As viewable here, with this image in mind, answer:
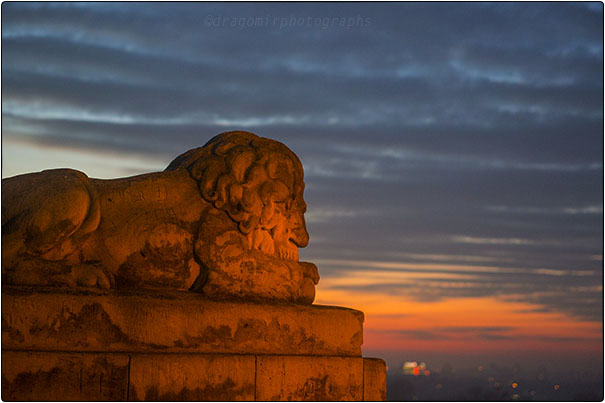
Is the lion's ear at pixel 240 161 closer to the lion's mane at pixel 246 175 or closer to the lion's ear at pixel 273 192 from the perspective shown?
the lion's mane at pixel 246 175

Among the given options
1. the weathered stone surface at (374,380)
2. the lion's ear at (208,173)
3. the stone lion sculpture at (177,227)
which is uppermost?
the lion's ear at (208,173)

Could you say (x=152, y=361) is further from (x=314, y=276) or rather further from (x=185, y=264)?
(x=314, y=276)

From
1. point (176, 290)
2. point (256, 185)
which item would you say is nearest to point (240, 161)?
point (256, 185)

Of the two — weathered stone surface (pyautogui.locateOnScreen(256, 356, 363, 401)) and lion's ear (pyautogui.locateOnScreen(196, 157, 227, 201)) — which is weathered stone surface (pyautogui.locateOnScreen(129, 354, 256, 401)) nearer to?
weathered stone surface (pyautogui.locateOnScreen(256, 356, 363, 401))

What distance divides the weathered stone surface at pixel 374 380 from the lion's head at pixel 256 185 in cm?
132

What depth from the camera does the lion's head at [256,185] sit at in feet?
26.6

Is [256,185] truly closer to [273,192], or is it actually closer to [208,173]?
[273,192]

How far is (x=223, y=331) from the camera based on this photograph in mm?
7445

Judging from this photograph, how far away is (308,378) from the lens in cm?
770

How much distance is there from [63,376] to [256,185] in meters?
2.60

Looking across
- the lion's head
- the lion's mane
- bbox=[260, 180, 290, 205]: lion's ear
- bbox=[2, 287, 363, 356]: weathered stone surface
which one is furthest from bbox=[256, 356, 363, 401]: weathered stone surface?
bbox=[260, 180, 290, 205]: lion's ear

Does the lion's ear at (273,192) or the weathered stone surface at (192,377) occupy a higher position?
the lion's ear at (273,192)

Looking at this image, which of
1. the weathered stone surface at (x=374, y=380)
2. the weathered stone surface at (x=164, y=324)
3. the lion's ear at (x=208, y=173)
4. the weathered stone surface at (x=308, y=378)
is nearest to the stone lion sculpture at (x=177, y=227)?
the lion's ear at (x=208, y=173)

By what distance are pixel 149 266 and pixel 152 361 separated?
1.06 m
